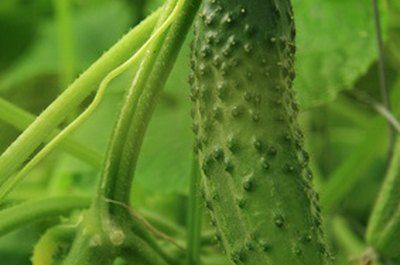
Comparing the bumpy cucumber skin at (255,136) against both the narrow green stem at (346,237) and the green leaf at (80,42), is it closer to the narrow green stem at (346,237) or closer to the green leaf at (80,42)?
the narrow green stem at (346,237)

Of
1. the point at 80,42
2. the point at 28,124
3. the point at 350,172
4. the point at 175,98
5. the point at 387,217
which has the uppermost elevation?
the point at 80,42

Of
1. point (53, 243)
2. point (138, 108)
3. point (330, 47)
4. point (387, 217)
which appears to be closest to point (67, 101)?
point (138, 108)

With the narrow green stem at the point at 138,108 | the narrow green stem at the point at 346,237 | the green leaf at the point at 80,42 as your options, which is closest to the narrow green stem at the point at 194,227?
the narrow green stem at the point at 138,108

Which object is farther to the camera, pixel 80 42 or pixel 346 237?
pixel 80 42

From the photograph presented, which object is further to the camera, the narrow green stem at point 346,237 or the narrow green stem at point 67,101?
the narrow green stem at point 346,237

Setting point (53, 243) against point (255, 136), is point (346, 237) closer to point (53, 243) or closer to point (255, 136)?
point (53, 243)

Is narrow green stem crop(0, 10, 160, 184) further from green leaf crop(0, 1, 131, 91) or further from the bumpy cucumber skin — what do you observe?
green leaf crop(0, 1, 131, 91)

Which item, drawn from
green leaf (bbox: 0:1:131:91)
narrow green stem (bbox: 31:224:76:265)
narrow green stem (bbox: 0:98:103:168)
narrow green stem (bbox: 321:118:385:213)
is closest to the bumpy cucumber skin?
narrow green stem (bbox: 31:224:76:265)

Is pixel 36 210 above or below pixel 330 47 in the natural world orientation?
below
